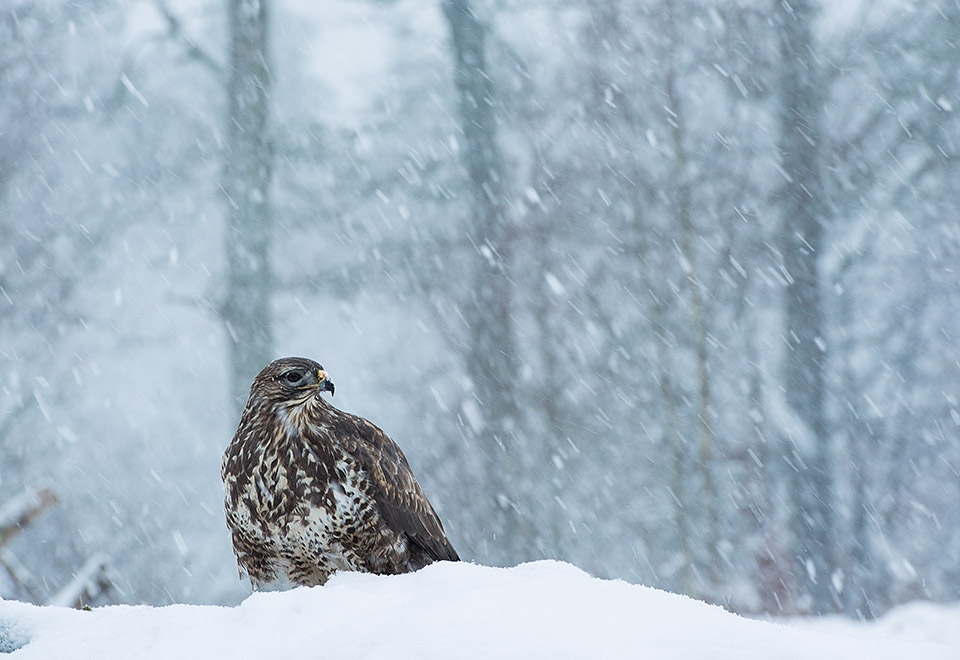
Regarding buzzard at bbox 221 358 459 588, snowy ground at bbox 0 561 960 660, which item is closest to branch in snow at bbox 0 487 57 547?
buzzard at bbox 221 358 459 588

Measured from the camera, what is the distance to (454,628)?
56.7 inches

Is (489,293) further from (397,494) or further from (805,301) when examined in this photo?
(397,494)

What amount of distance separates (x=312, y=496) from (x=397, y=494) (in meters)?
0.33

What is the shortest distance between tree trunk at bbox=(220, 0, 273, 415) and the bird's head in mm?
6921

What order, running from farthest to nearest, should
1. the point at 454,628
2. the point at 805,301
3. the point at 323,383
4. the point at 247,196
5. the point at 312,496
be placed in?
the point at 247,196, the point at 805,301, the point at 323,383, the point at 312,496, the point at 454,628

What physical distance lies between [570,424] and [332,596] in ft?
29.4

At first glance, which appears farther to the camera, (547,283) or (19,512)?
(547,283)

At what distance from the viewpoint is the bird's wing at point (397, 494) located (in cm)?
305

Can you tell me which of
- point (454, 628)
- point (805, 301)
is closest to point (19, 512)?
point (454, 628)

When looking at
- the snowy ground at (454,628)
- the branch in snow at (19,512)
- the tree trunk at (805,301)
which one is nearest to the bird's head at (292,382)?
the branch in snow at (19,512)

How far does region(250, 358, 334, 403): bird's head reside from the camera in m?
3.15

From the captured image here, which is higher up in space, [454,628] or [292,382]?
[454,628]

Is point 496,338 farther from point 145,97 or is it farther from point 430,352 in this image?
point 145,97

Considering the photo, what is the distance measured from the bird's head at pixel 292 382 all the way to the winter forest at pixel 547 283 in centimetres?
698
